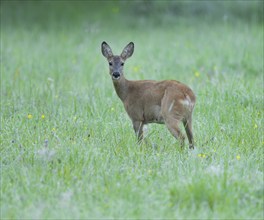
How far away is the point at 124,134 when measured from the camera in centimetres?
816

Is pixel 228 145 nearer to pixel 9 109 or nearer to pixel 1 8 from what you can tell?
pixel 9 109

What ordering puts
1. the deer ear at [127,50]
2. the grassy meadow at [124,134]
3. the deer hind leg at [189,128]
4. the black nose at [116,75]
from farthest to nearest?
the deer ear at [127,50]
the black nose at [116,75]
the deer hind leg at [189,128]
the grassy meadow at [124,134]

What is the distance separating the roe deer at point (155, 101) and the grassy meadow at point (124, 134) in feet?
0.60

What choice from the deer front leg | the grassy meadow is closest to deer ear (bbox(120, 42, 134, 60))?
the grassy meadow

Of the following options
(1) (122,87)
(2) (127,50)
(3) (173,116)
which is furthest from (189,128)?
(2) (127,50)

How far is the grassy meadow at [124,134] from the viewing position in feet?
19.5

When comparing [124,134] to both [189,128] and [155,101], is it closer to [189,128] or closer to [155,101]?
[155,101]

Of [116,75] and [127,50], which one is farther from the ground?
[127,50]

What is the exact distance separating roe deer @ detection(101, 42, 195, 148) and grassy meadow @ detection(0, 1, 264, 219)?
0.60 feet

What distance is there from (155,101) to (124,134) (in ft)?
1.66

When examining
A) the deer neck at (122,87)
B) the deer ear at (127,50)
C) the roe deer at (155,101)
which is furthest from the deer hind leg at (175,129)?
the deer ear at (127,50)

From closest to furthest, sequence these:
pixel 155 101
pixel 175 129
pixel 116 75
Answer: pixel 175 129 → pixel 155 101 → pixel 116 75

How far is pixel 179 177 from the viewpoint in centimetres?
647

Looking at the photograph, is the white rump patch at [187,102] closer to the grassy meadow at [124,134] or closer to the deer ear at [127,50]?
the grassy meadow at [124,134]
